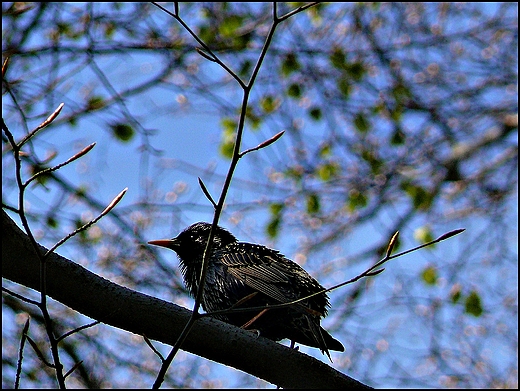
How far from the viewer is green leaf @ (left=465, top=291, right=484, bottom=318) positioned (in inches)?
223

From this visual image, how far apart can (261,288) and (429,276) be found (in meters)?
2.77

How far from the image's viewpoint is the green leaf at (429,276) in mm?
6324

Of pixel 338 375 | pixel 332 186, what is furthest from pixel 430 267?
pixel 338 375

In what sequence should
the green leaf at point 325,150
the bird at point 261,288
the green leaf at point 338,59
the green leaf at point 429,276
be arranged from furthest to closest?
the green leaf at point 325,150 → the green leaf at point 338,59 → the green leaf at point 429,276 → the bird at point 261,288

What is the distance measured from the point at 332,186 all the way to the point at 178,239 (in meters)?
3.09

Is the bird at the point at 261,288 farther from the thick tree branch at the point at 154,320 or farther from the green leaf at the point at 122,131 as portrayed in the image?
the green leaf at the point at 122,131

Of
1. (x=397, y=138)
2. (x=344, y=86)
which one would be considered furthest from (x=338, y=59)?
(x=397, y=138)

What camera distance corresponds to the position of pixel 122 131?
5.49 meters

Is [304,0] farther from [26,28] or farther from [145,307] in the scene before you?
[145,307]

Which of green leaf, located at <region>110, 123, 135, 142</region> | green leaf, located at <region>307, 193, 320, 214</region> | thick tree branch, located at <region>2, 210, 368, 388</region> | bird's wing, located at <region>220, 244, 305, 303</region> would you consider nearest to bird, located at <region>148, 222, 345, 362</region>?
bird's wing, located at <region>220, 244, 305, 303</region>

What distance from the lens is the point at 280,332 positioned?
405 cm

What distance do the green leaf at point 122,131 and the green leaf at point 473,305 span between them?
2.98 m

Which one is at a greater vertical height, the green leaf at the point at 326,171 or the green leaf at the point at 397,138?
the green leaf at the point at 397,138

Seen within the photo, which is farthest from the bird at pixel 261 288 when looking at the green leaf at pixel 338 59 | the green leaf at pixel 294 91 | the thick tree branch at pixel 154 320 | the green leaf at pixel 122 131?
the green leaf at pixel 338 59
